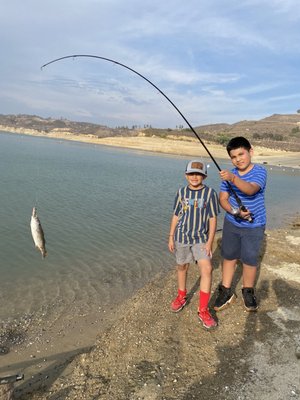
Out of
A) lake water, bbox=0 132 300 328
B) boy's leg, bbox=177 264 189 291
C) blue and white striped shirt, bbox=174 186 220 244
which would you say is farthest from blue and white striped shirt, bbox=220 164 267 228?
lake water, bbox=0 132 300 328

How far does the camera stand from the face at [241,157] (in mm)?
4941

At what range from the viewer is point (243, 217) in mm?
5094

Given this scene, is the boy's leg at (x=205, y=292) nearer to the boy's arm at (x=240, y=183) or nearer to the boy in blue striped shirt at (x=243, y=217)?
the boy in blue striped shirt at (x=243, y=217)

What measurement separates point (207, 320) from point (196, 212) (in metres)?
1.51

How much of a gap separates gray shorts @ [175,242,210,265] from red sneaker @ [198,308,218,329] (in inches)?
28.7

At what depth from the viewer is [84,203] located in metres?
15.8

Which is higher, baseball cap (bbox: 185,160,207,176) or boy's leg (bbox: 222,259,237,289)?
baseball cap (bbox: 185,160,207,176)

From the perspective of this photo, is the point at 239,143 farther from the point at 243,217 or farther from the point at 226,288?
the point at 226,288

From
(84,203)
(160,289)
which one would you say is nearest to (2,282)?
(160,289)

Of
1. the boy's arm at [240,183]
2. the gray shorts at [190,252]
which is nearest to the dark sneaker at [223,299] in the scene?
the gray shorts at [190,252]

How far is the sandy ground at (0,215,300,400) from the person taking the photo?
3822 mm

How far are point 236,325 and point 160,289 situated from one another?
1974mm

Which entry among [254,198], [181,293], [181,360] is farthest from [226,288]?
[181,360]

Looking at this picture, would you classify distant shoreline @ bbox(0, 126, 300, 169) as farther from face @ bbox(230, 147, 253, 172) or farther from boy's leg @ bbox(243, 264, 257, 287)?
face @ bbox(230, 147, 253, 172)
